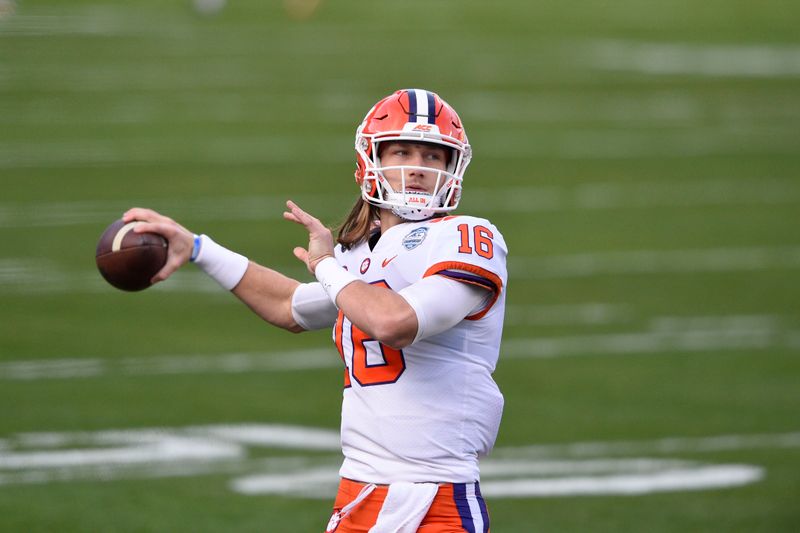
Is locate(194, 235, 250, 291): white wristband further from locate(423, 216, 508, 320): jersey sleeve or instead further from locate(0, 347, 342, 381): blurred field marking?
locate(0, 347, 342, 381): blurred field marking

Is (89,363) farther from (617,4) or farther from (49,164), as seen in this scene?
(617,4)

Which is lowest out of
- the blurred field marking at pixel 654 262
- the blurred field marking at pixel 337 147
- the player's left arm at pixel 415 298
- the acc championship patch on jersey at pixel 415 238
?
the player's left arm at pixel 415 298

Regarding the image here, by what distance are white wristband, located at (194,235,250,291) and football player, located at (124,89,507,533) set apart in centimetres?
16

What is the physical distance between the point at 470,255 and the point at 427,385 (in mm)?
402

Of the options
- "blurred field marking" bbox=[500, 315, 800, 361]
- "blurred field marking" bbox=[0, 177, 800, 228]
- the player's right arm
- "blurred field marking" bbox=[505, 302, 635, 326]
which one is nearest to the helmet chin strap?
the player's right arm

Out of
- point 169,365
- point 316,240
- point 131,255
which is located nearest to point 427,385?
point 316,240

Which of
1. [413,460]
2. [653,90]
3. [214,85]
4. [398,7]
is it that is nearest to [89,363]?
[413,460]

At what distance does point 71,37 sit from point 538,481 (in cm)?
1875

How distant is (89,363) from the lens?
1046cm

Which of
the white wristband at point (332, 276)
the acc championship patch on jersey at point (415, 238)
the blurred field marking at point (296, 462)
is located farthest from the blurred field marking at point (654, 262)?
the white wristband at point (332, 276)

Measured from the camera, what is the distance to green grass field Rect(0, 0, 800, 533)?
816 cm

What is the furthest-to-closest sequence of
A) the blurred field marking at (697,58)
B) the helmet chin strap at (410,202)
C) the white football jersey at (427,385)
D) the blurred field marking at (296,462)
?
the blurred field marking at (697,58) < the blurred field marking at (296,462) < the helmet chin strap at (410,202) < the white football jersey at (427,385)

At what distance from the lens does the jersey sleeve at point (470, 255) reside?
166 inches

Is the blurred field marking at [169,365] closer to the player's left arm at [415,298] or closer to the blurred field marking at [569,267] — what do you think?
the blurred field marking at [569,267]
